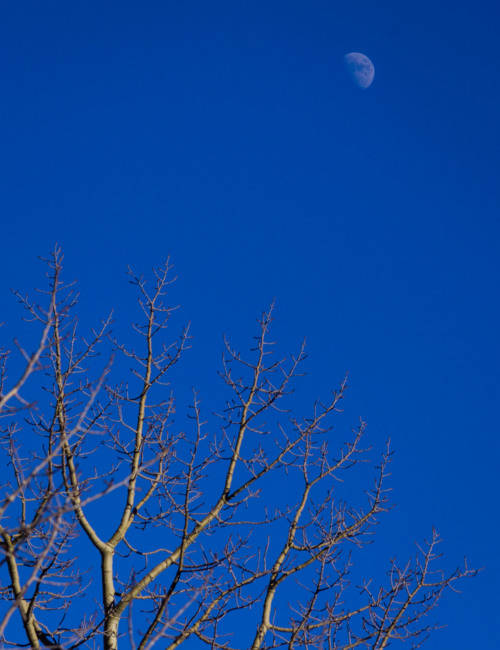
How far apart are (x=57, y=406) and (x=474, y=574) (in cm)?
400

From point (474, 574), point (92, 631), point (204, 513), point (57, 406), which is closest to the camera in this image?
point (92, 631)

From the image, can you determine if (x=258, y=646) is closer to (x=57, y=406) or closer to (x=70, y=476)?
(x=70, y=476)

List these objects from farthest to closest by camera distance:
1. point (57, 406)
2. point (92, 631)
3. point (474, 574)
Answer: point (474, 574) < point (57, 406) < point (92, 631)

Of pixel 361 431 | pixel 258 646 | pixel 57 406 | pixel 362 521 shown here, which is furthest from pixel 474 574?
pixel 57 406

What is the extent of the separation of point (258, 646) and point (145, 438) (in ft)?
6.28

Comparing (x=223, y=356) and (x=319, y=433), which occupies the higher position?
(x=223, y=356)

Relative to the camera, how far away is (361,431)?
6.00m

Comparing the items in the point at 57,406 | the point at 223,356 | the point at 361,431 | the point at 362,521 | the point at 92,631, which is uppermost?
the point at 223,356

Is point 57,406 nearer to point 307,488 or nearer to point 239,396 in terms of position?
point 239,396

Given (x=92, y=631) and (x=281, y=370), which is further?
(x=281, y=370)

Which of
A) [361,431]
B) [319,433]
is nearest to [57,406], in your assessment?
[319,433]

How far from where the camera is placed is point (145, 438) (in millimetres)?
5496

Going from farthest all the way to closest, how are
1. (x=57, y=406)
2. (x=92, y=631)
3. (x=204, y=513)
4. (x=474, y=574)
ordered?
1. (x=474, y=574)
2. (x=204, y=513)
3. (x=57, y=406)
4. (x=92, y=631)

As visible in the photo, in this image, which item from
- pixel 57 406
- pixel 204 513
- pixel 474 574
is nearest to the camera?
pixel 57 406
